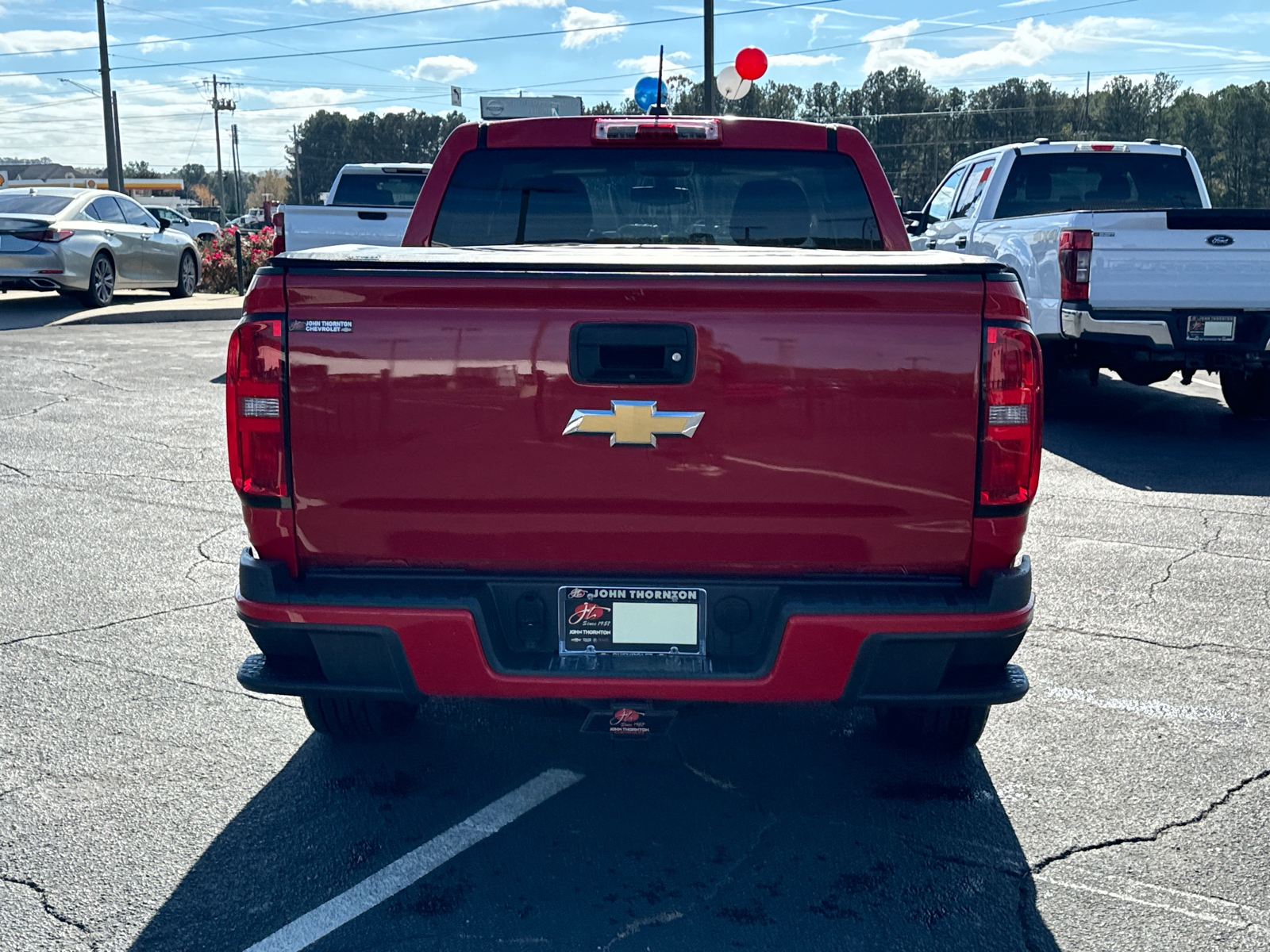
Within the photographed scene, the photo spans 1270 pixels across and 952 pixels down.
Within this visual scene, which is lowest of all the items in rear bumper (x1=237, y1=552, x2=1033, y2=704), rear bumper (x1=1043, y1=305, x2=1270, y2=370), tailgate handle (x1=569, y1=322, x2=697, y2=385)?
rear bumper (x1=237, y1=552, x2=1033, y2=704)

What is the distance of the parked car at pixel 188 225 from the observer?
103 feet

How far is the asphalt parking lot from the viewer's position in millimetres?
2910

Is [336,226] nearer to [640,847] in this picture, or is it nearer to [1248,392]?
[1248,392]

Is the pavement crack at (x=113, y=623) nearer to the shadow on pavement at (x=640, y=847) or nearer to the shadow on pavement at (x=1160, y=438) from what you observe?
the shadow on pavement at (x=640, y=847)

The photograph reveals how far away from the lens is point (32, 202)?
17.5m

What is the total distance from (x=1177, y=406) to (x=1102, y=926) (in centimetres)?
938

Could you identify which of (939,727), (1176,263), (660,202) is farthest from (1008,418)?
(1176,263)

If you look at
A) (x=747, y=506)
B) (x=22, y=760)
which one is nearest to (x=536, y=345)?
(x=747, y=506)

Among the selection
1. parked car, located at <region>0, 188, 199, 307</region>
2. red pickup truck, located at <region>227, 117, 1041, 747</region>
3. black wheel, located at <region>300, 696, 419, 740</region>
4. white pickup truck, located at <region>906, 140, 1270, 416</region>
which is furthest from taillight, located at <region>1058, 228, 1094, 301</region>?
parked car, located at <region>0, 188, 199, 307</region>

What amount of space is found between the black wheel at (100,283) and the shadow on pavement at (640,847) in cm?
1564

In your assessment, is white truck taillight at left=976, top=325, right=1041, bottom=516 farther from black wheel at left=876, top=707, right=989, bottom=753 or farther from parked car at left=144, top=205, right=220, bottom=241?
parked car at left=144, top=205, right=220, bottom=241

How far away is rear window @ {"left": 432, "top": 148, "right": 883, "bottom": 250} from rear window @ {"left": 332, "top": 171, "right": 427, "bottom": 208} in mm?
11385

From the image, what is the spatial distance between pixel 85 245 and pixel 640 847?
1649cm

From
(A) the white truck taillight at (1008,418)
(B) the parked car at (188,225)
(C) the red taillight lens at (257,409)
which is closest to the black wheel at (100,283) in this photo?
(B) the parked car at (188,225)
